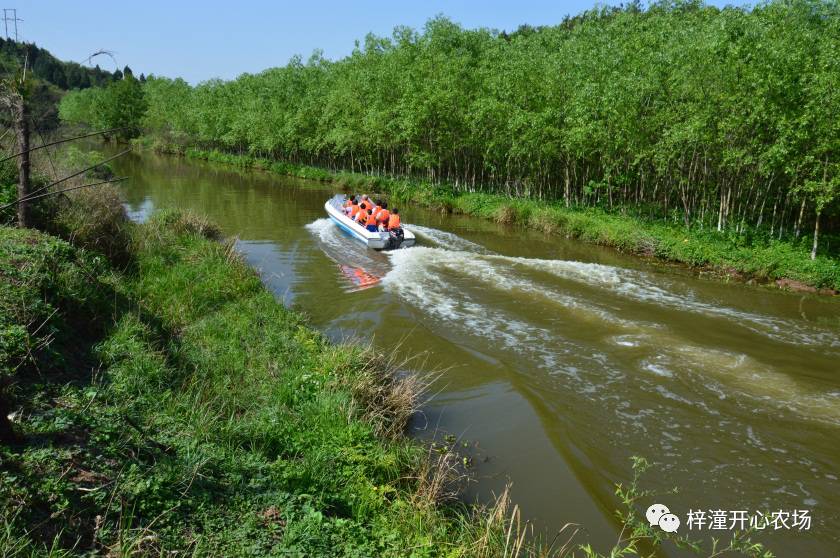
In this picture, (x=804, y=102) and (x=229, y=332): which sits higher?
(x=804, y=102)

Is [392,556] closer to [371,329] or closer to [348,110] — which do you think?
[371,329]

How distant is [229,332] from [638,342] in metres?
7.68

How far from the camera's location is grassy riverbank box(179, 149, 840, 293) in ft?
47.7

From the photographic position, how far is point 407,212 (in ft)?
89.5

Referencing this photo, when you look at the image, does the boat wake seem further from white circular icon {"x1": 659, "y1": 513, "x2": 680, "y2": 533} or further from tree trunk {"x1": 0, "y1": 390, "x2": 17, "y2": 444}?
tree trunk {"x1": 0, "y1": 390, "x2": 17, "y2": 444}

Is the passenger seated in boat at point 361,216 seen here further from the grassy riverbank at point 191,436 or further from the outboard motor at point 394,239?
the grassy riverbank at point 191,436

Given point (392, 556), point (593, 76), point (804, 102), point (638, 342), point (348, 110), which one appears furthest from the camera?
point (348, 110)

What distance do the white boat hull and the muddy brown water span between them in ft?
1.98

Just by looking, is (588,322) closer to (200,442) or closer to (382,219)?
(200,442)

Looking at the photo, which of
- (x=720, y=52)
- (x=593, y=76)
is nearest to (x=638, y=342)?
(x=720, y=52)

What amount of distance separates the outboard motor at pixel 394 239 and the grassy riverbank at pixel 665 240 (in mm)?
6926

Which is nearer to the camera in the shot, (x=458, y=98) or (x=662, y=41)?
(x=662, y=41)

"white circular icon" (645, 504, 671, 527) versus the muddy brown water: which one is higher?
the muddy brown water

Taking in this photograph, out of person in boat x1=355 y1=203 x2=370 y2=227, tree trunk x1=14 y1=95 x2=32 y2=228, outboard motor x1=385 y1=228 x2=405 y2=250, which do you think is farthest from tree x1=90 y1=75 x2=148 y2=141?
tree trunk x1=14 y1=95 x2=32 y2=228
